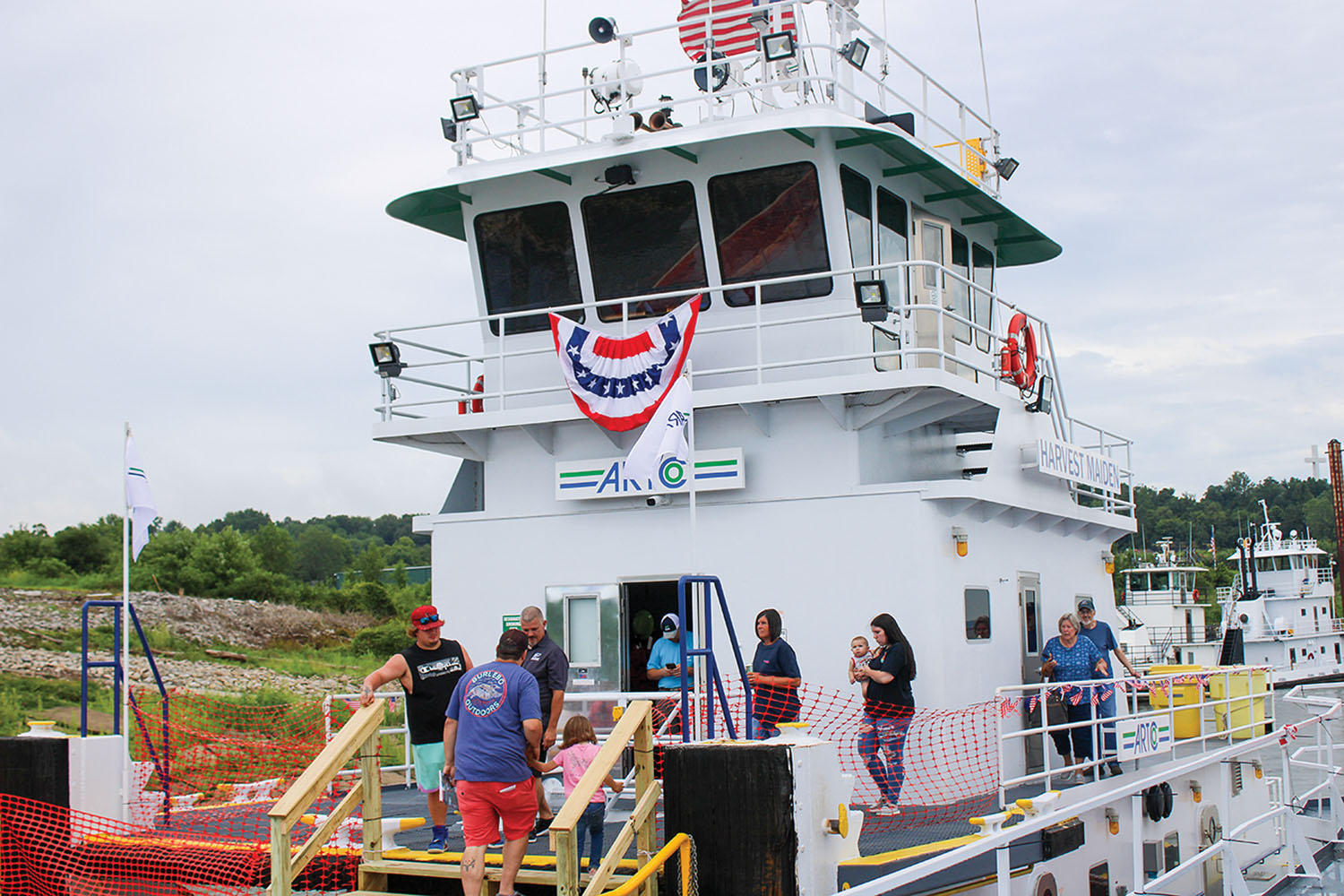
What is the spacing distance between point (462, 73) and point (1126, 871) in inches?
374

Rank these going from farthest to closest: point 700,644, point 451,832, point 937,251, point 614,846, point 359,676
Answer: point 359,676
point 937,251
point 700,644
point 451,832
point 614,846

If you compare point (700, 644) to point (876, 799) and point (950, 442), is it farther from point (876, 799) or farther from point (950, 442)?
point (950, 442)

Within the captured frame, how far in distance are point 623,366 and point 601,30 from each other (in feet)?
11.5

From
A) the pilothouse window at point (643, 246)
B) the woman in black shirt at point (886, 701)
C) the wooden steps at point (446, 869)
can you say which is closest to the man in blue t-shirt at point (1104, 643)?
the woman in black shirt at point (886, 701)

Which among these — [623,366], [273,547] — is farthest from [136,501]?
[273,547]

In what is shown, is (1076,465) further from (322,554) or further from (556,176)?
(322,554)

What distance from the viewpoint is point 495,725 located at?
21.9 ft

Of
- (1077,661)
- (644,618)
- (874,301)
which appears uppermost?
(874,301)

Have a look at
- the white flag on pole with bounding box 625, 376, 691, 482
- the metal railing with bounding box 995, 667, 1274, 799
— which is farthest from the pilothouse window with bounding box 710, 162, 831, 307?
the metal railing with bounding box 995, 667, 1274, 799

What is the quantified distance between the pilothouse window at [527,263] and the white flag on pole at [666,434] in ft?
12.8

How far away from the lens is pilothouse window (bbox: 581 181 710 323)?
11617 mm

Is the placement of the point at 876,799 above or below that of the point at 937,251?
below

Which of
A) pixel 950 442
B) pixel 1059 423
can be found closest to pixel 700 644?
pixel 950 442

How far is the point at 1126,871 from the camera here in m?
10.4
